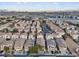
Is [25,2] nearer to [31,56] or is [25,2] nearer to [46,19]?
[46,19]

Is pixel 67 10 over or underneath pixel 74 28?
over

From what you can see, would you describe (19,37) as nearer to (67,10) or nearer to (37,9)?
(37,9)

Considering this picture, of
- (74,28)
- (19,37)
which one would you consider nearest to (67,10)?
(74,28)

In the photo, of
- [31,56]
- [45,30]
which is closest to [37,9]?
[45,30]

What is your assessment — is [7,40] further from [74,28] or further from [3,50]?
[74,28]

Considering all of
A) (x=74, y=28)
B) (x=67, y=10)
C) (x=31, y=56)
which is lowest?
(x=31, y=56)

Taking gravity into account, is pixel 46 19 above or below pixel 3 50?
above

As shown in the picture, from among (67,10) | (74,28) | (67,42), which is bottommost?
(67,42)

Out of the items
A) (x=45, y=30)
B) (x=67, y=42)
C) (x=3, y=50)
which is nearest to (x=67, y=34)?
(x=67, y=42)
